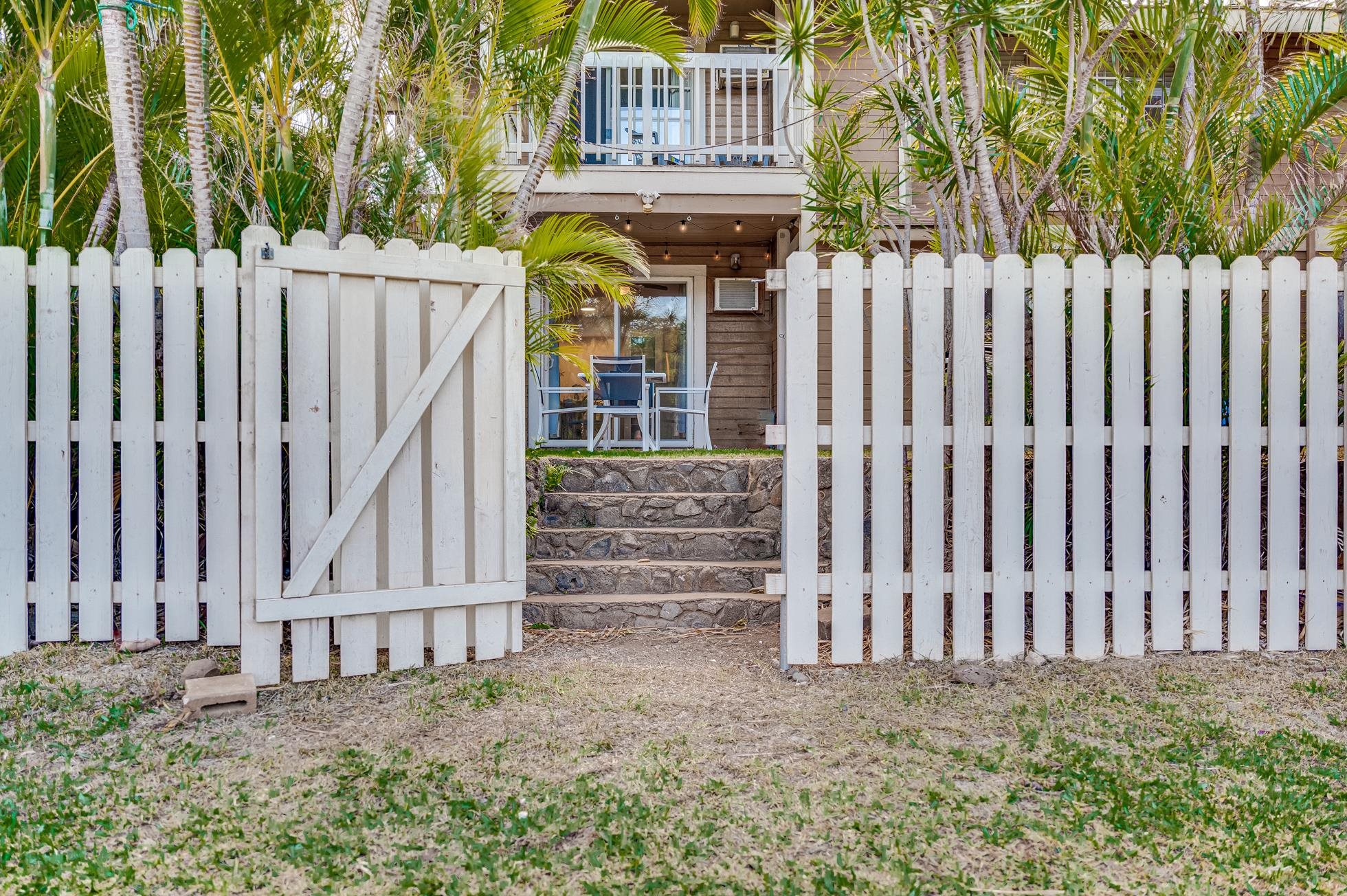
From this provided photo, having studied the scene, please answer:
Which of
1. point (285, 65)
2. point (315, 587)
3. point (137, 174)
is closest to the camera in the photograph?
point (315, 587)

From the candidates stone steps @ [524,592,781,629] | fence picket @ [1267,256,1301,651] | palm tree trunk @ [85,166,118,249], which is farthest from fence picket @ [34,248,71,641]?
fence picket @ [1267,256,1301,651]

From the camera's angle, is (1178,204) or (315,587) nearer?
(315,587)

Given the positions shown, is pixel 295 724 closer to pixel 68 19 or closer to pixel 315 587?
pixel 315 587

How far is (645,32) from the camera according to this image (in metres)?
5.26

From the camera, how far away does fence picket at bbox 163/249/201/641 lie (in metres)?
3.08

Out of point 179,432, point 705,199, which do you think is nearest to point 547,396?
point 705,199

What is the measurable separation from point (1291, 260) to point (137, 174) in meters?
4.30

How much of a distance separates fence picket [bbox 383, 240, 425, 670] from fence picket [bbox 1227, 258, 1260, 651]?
2.89 meters

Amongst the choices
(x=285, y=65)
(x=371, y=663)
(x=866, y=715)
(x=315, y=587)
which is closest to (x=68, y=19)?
(x=285, y=65)

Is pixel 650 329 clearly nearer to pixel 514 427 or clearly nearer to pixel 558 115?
pixel 558 115

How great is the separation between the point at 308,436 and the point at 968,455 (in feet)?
7.44

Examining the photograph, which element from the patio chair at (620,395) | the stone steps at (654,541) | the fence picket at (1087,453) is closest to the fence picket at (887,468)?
the fence picket at (1087,453)

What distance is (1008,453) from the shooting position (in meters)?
3.03

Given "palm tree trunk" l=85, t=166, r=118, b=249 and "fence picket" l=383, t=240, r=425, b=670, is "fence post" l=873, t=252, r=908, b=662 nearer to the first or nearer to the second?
"fence picket" l=383, t=240, r=425, b=670
